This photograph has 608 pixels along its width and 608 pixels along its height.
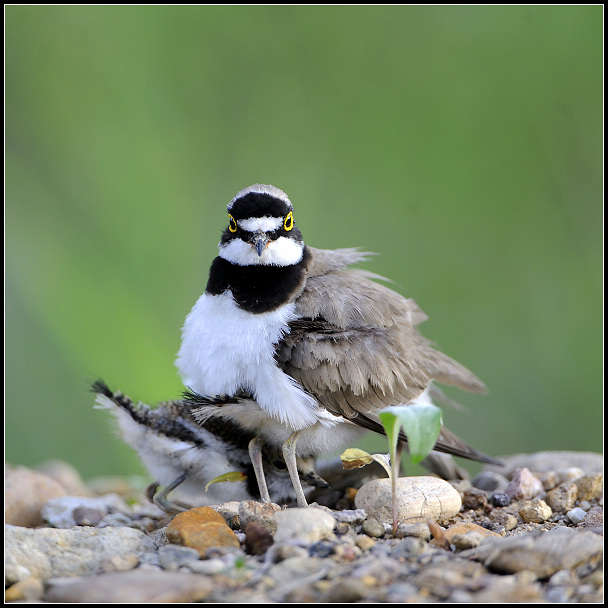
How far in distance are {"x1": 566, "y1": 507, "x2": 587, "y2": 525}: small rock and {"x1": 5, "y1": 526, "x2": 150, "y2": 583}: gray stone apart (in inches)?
76.5

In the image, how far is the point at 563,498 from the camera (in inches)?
139

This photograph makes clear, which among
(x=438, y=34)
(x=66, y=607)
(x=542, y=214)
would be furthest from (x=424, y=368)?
(x=438, y=34)

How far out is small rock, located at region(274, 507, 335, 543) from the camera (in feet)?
8.47

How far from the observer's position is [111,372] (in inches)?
223

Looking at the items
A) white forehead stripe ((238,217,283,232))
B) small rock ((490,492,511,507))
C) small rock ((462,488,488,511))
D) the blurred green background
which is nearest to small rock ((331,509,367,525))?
small rock ((462,488,488,511))

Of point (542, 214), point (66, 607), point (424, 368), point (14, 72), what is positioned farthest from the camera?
point (542, 214)

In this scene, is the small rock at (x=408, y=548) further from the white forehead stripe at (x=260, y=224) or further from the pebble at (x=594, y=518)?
the white forehead stripe at (x=260, y=224)

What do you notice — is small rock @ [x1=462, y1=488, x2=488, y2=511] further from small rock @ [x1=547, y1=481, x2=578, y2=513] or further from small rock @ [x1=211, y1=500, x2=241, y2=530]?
small rock @ [x1=211, y1=500, x2=241, y2=530]

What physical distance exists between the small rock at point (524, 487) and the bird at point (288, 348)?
32 cm

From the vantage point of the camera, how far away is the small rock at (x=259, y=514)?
9.03ft

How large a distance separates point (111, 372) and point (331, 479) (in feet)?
8.03

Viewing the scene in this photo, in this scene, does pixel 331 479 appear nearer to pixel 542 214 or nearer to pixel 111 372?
pixel 111 372

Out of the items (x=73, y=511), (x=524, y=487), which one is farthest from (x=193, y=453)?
(x=524, y=487)

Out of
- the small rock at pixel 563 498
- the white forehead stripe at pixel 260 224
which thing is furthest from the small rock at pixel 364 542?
the white forehead stripe at pixel 260 224
